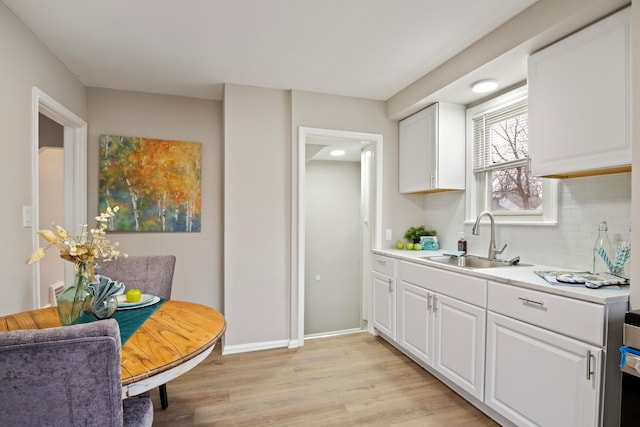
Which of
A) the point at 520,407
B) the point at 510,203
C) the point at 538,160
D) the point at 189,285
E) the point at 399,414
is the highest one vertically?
the point at 538,160

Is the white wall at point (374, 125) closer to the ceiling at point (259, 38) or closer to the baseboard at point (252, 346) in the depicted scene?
the ceiling at point (259, 38)

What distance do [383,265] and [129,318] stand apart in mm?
2226

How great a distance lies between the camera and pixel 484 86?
2547mm

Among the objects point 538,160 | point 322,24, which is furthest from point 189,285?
point 538,160

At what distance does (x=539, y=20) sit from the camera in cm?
188

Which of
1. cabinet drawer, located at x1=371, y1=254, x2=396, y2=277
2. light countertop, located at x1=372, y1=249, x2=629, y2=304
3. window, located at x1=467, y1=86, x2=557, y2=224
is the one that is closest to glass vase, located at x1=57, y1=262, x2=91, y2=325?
light countertop, located at x1=372, y1=249, x2=629, y2=304

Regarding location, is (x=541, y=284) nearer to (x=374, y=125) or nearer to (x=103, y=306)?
(x=103, y=306)

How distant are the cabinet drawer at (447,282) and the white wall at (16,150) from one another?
106 inches

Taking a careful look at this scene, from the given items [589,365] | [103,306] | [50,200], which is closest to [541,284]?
[589,365]

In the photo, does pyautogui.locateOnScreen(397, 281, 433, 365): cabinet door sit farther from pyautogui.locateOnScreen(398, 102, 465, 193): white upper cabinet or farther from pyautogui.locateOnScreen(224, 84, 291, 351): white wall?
pyautogui.locateOnScreen(224, 84, 291, 351): white wall

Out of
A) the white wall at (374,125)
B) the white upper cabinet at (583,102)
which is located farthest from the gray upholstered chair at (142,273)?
the white upper cabinet at (583,102)

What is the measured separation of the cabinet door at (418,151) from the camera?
9.91ft

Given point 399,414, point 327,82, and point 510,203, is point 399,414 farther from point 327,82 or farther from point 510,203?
point 327,82

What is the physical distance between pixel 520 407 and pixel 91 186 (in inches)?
149
